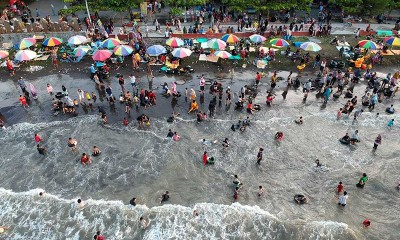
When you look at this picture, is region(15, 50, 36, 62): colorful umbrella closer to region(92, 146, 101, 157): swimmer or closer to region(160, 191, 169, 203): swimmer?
region(92, 146, 101, 157): swimmer

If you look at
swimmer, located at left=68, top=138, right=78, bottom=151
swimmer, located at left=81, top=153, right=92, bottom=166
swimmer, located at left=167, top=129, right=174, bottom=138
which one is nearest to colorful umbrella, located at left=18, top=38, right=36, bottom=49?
swimmer, located at left=68, top=138, right=78, bottom=151

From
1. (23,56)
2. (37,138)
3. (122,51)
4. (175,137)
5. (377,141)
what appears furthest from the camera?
(122,51)

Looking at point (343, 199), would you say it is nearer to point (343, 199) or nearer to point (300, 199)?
point (343, 199)

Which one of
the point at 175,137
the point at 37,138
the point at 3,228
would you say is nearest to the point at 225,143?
the point at 175,137

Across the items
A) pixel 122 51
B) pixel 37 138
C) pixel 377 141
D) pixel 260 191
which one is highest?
pixel 122 51

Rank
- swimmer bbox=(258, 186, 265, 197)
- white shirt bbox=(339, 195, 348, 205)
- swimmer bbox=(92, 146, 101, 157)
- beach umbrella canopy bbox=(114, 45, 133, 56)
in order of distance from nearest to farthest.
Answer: white shirt bbox=(339, 195, 348, 205) < swimmer bbox=(258, 186, 265, 197) < swimmer bbox=(92, 146, 101, 157) < beach umbrella canopy bbox=(114, 45, 133, 56)

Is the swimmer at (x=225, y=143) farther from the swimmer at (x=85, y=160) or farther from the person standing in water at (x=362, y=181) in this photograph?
the swimmer at (x=85, y=160)

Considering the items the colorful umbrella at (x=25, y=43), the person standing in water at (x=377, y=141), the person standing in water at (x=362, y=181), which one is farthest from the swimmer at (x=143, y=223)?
the colorful umbrella at (x=25, y=43)

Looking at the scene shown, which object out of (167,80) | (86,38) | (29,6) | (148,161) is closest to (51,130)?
(148,161)
